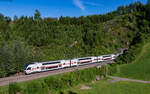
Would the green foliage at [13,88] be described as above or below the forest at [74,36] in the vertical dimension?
A: below

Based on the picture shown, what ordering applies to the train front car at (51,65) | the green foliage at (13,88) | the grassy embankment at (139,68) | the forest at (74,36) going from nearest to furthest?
1. the green foliage at (13,88)
2. the grassy embankment at (139,68)
3. the train front car at (51,65)
4. the forest at (74,36)

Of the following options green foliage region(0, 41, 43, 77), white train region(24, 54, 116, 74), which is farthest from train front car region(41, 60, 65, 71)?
green foliage region(0, 41, 43, 77)

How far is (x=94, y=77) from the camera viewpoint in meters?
35.1

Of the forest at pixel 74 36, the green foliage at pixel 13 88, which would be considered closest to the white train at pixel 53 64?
the green foliage at pixel 13 88

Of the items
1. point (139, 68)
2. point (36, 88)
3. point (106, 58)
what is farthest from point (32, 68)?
point (106, 58)

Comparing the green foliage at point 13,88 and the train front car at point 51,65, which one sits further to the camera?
the train front car at point 51,65

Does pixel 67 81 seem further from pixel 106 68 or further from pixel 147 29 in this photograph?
pixel 147 29

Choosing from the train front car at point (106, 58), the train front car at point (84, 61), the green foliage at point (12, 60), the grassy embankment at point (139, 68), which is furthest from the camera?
the train front car at point (106, 58)

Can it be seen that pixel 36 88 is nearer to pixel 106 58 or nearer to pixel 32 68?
pixel 32 68

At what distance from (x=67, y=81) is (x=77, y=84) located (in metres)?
3.45

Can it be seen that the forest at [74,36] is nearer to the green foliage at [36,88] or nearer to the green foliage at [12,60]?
the green foliage at [12,60]

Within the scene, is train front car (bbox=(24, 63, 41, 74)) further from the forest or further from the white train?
the forest

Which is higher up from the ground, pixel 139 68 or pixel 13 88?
pixel 13 88

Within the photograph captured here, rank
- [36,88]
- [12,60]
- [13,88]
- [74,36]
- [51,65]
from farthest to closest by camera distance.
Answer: [74,36] < [51,65] < [12,60] < [36,88] < [13,88]
